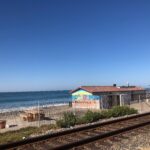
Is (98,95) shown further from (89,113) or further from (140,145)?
(140,145)

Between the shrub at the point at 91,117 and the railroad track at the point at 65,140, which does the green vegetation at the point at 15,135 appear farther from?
the shrub at the point at 91,117

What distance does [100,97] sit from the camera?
1405 inches

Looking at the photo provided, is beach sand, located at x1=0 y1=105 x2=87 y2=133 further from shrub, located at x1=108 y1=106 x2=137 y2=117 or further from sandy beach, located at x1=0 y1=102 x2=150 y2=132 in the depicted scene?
shrub, located at x1=108 y1=106 x2=137 y2=117

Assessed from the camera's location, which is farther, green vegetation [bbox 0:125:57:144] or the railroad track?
green vegetation [bbox 0:125:57:144]

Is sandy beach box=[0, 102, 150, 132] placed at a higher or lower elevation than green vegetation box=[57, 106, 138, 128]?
lower

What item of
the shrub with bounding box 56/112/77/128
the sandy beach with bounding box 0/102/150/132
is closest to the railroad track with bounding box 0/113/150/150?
the shrub with bounding box 56/112/77/128

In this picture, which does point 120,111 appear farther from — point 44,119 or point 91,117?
point 44,119

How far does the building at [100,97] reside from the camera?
116 feet

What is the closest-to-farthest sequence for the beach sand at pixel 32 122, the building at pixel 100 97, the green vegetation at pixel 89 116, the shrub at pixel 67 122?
the shrub at pixel 67 122
the green vegetation at pixel 89 116
the beach sand at pixel 32 122
the building at pixel 100 97

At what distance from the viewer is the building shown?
116 ft

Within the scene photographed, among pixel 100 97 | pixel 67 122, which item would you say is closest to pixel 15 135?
pixel 67 122

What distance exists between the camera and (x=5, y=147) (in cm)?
930

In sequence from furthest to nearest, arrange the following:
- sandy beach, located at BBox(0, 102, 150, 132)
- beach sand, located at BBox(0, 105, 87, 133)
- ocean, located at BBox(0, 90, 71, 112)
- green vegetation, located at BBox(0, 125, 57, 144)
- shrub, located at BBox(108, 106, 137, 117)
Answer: ocean, located at BBox(0, 90, 71, 112) → shrub, located at BBox(108, 106, 137, 117) → sandy beach, located at BBox(0, 102, 150, 132) → beach sand, located at BBox(0, 105, 87, 133) → green vegetation, located at BBox(0, 125, 57, 144)

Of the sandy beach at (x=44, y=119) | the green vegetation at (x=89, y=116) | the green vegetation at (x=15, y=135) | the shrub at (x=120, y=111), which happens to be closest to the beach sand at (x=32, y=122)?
the sandy beach at (x=44, y=119)
